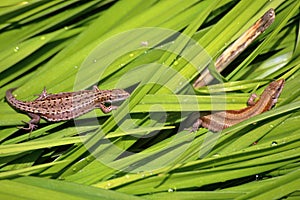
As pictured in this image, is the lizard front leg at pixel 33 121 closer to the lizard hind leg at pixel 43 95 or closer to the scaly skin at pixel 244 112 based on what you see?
the lizard hind leg at pixel 43 95

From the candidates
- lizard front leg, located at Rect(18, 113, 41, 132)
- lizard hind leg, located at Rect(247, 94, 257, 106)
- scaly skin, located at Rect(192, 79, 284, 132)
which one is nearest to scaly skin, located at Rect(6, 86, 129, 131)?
lizard front leg, located at Rect(18, 113, 41, 132)

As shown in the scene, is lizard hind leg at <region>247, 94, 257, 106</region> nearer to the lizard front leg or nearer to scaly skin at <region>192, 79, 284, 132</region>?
scaly skin at <region>192, 79, 284, 132</region>

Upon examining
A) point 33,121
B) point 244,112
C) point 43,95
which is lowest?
point 33,121

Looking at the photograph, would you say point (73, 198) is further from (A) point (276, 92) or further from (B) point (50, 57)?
(A) point (276, 92)

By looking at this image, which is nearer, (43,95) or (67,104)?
(43,95)

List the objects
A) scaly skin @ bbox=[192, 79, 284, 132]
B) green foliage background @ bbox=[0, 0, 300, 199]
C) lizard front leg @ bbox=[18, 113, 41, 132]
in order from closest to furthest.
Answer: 1. green foliage background @ bbox=[0, 0, 300, 199]
2. lizard front leg @ bbox=[18, 113, 41, 132]
3. scaly skin @ bbox=[192, 79, 284, 132]

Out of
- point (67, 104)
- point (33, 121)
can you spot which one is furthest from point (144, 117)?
point (33, 121)

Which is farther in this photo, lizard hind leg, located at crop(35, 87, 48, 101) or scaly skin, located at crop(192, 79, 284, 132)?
scaly skin, located at crop(192, 79, 284, 132)

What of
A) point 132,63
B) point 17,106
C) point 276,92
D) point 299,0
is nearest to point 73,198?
point 17,106

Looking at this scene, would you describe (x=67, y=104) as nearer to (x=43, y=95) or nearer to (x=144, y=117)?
(x=43, y=95)

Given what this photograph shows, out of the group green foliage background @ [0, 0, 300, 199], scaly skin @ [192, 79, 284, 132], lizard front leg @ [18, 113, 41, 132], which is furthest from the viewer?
scaly skin @ [192, 79, 284, 132]
